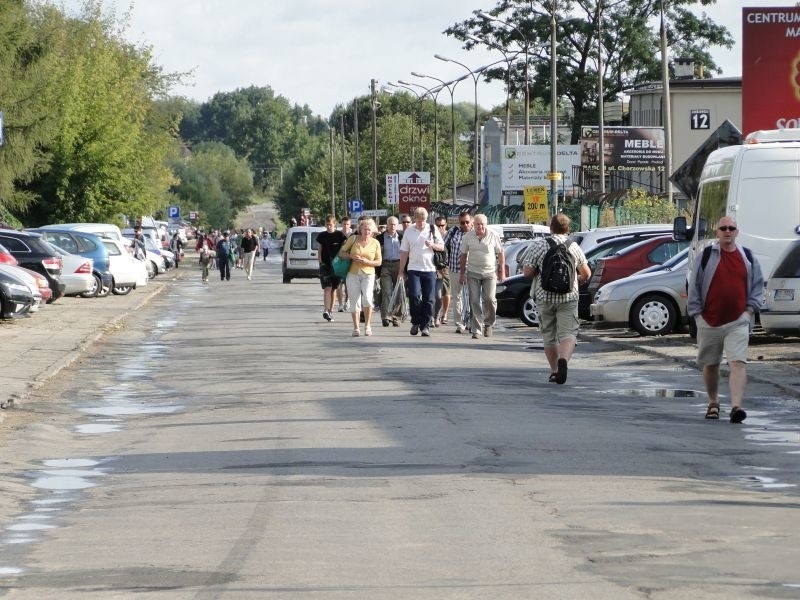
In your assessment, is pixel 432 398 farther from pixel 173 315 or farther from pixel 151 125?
pixel 151 125

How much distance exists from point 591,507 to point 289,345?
14395 millimetres

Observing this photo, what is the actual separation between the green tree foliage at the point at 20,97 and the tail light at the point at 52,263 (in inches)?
789

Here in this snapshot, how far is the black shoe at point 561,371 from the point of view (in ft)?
57.3

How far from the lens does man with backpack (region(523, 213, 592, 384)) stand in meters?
17.6

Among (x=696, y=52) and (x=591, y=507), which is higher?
(x=696, y=52)

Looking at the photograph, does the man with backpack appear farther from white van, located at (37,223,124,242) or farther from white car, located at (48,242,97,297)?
white van, located at (37,223,124,242)

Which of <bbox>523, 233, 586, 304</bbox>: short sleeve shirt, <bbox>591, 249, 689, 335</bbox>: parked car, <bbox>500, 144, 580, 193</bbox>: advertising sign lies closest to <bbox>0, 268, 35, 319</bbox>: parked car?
<bbox>591, 249, 689, 335</bbox>: parked car

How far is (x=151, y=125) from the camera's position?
88.2 meters

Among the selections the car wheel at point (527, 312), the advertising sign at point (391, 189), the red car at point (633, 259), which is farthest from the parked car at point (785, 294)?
the advertising sign at point (391, 189)

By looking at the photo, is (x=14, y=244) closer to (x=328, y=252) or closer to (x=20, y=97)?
(x=328, y=252)

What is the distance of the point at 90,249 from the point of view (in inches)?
1666

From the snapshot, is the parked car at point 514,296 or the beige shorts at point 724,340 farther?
the parked car at point 514,296

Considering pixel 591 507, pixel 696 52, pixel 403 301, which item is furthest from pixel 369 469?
pixel 696 52

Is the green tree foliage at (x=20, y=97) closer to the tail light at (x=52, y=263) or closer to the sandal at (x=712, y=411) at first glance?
the tail light at (x=52, y=263)
